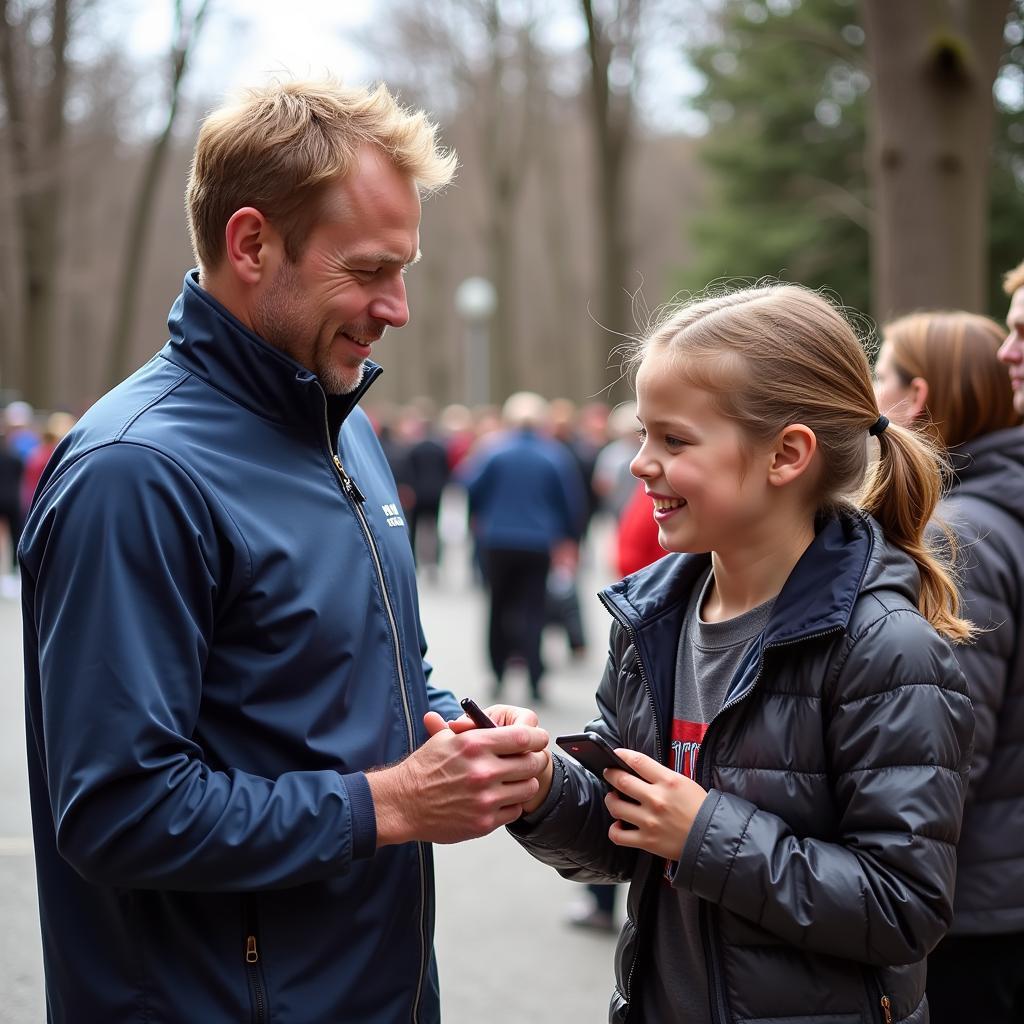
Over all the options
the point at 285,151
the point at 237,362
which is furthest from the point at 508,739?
the point at 285,151

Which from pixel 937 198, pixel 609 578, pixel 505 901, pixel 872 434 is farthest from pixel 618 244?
pixel 872 434

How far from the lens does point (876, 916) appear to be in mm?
1914

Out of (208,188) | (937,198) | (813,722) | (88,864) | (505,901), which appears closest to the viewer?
(88,864)

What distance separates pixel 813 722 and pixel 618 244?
1729 centimetres

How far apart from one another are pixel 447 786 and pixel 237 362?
2.60 ft

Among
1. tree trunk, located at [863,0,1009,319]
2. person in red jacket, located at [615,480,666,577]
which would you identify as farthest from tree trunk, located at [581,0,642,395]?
person in red jacket, located at [615,480,666,577]

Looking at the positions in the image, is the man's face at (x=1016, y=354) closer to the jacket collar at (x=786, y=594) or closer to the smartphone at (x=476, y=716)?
the jacket collar at (x=786, y=594)

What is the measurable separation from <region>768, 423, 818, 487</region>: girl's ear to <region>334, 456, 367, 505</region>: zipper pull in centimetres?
73

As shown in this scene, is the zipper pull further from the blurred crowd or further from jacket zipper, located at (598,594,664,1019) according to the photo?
the blurred crowd

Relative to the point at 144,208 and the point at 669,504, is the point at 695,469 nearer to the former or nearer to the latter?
the point at 669,504

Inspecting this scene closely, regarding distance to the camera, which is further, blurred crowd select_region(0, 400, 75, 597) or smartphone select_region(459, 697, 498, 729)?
blurred crowd select_region(0, 400, 75, 597)

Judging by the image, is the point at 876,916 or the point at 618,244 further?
the point at 618,244

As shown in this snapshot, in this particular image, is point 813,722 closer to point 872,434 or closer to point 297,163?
point 872,434

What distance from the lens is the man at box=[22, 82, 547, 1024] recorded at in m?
1.87
